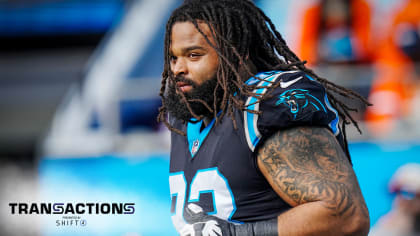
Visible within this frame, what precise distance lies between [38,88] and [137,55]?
152 cm

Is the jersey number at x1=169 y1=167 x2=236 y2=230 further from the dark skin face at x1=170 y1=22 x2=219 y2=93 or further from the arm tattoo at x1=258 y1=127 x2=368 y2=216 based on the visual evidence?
the dark skin face at x1=170 y1=22 x2=219 y2=93

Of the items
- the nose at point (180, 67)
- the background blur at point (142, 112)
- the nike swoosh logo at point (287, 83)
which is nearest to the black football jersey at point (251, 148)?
the nike swoosh logo at point (287, 83)

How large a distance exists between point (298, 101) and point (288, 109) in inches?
1.7

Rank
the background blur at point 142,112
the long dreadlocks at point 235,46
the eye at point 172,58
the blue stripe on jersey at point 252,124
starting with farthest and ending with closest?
the background blur at point 142,112
the eye at point 172,58
the long dreadlocks at point 235,46
the blue stripe on jersey at point 252,124

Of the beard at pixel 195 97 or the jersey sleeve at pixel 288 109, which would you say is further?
the beard at pixel 195 97

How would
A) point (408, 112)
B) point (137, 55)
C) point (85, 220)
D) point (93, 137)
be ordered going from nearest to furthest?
1. point (85, 220)
2. point (408, 112)
3. point (93, 137)
4. point (137, 55)

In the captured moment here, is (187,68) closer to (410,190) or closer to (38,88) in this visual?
(410,190)

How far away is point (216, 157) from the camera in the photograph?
1.68 metres

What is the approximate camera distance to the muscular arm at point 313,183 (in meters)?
1.44

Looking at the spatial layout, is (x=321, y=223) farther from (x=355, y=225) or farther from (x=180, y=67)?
(x=180, y=67)

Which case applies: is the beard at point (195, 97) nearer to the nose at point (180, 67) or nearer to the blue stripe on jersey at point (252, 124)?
the nose at point (180, 67)

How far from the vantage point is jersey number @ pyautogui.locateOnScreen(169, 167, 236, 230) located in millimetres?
1628

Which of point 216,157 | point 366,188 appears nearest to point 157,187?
point 366,188

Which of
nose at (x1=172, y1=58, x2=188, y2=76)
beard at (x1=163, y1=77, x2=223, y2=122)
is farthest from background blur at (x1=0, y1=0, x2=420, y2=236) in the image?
nose at (x1=172, y1=58, x2=188, y2=76)
